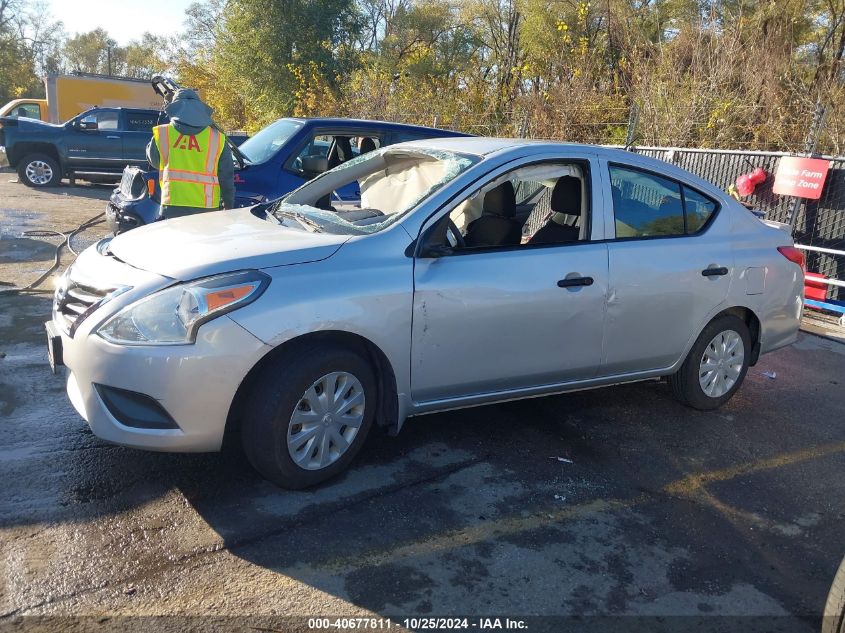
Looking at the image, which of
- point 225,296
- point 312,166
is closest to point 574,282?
point 225,296

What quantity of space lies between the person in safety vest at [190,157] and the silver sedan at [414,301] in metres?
1.59

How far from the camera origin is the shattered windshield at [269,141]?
7854mm

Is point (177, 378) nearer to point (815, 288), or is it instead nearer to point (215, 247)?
point (215, 247)

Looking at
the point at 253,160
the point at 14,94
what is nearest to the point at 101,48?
the point at 14,94

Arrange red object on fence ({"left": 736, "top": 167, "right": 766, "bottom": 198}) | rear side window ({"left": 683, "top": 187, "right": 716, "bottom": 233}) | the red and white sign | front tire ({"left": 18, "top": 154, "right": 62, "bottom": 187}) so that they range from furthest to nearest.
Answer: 1. front tire ({"left": 18, "top": 154, "right": 62, "bottom": 187})
2. red object on fence ({"left": 736, "top": 167, "right": 766, "bottom": 198})
3. the red and white sign
4. rear side window ({"left": 683, "top": 187, "right": 716, "bottom": 233})

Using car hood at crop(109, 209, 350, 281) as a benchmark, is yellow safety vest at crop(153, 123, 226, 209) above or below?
above

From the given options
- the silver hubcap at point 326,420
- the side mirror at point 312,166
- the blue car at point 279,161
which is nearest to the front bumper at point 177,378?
the silver hubcap at point 326,420

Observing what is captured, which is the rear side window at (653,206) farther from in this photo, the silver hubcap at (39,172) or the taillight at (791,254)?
the silver hubcap at (39,172)

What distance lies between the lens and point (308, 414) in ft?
11.3

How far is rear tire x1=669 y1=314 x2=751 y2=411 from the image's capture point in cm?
487

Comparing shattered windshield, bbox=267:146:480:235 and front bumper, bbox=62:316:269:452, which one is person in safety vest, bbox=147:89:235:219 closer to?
shattered windshield, bbox=267:146:480:235

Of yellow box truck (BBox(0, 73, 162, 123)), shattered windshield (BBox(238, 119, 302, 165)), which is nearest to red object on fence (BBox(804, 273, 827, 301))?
shattered windshield (BBox(238, 119, 302, 165))

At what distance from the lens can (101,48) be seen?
6988 cm

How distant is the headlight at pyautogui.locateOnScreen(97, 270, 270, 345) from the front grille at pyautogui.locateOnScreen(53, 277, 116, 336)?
0.21 m
